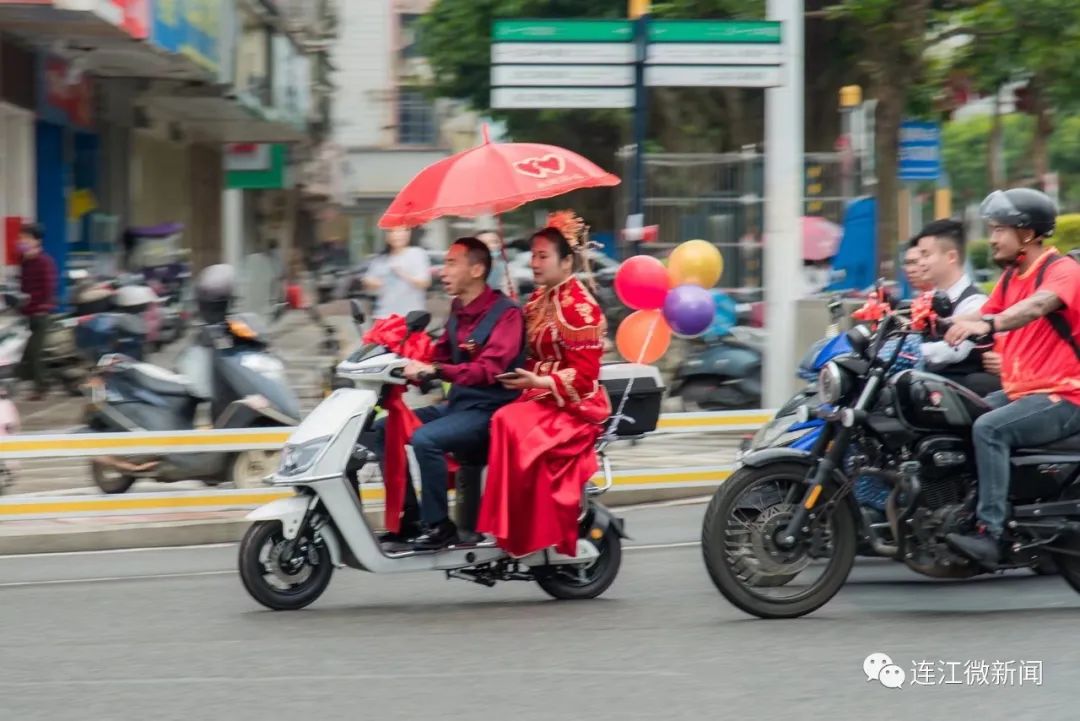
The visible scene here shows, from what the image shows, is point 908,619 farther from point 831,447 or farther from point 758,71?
point 758,71

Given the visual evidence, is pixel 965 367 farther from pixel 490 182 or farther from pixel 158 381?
pixel 158 381

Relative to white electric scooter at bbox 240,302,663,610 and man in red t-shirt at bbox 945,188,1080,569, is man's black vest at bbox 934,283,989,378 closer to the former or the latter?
man in red t-shirt at bbox 945,188,1080,569

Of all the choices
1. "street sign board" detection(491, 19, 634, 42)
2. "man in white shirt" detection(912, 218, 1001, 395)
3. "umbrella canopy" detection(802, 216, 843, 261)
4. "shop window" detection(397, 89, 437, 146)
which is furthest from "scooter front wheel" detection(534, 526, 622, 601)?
"shop window" detection(397, 89, 437, 146)

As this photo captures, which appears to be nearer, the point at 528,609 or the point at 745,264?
the point at 528,609

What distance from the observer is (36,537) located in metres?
10.3

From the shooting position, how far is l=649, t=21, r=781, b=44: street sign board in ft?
44.6

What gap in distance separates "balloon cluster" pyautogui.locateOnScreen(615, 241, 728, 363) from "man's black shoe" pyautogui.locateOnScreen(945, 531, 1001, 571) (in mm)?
6052

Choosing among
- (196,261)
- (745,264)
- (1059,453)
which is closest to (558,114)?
(196,261)

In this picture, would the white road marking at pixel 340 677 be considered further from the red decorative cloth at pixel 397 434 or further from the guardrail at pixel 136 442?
the guardrail at pixel 136 442

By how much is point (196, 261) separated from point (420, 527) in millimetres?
29477

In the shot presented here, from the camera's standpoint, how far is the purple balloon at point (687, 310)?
13.9 meters

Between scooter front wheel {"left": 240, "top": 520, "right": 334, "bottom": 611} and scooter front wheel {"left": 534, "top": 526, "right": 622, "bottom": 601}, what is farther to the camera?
scooter front wheel {"left": 534, "top": 526, "right": 622, "bottom": 601}

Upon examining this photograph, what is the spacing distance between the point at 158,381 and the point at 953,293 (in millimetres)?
5245

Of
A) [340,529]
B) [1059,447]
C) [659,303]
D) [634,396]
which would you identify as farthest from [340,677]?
[659,303]
